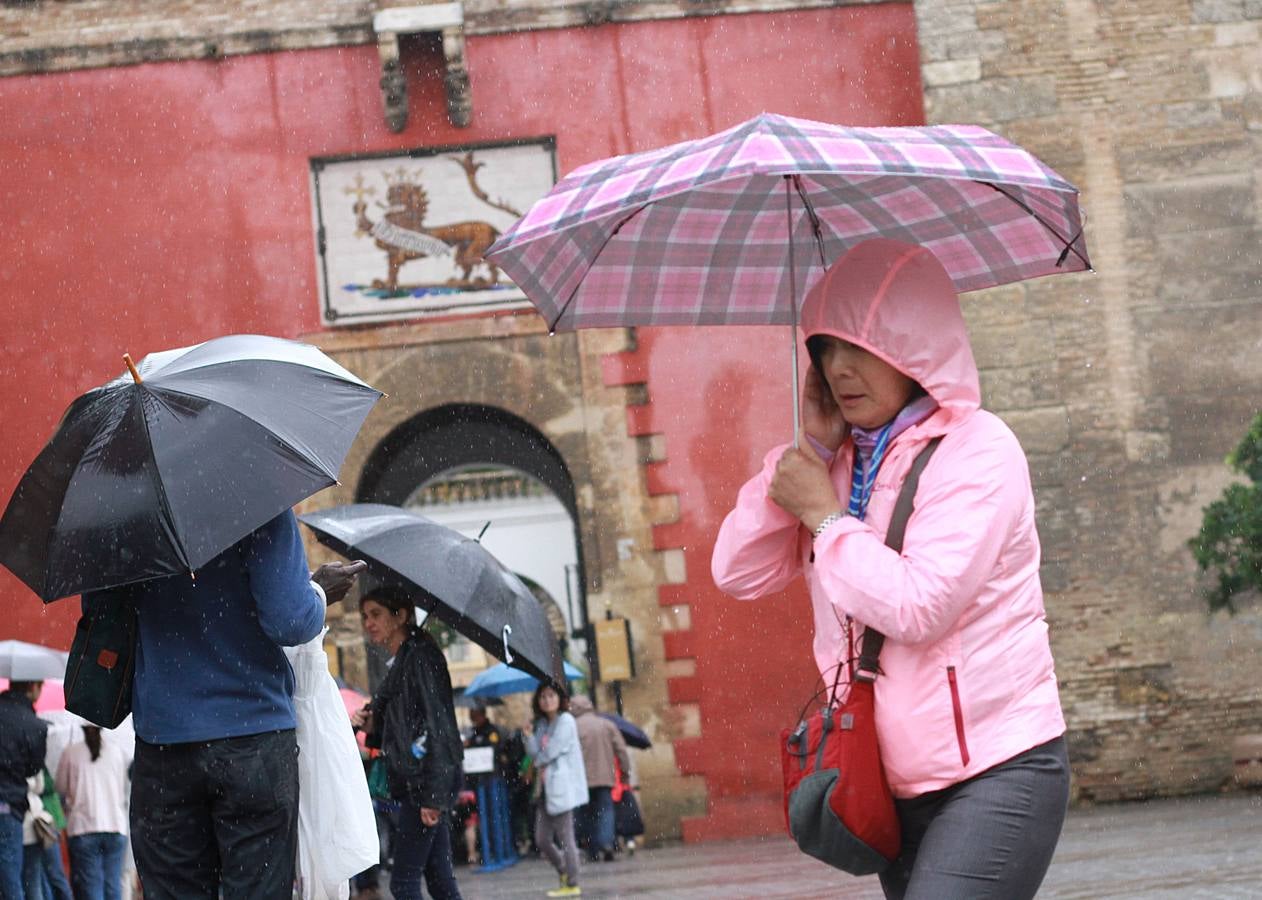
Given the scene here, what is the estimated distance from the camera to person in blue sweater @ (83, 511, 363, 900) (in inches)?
143

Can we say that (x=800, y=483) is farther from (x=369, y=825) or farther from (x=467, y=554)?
(x=467, y=554)

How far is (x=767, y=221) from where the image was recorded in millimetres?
3641

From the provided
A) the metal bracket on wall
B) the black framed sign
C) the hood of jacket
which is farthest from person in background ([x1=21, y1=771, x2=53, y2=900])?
the hood of jacket

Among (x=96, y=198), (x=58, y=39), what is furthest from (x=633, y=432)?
(x=58, y=39)

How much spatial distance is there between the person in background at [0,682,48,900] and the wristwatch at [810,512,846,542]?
6.49 m

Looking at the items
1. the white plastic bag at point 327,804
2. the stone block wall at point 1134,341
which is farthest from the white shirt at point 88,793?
the stone block wall at point 1134,341

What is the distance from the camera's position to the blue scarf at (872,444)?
2.82 m

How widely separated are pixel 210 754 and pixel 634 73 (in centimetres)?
1153

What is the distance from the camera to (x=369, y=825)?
4043 mm

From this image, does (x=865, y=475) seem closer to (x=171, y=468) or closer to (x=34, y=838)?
(x=171, y=468)

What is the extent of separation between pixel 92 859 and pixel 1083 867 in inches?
206

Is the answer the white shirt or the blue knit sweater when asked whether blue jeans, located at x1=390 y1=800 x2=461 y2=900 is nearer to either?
the blue knit sweater

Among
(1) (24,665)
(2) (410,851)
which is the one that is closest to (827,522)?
(2) (410,851)

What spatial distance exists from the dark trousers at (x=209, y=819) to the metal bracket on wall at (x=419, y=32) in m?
11.1
